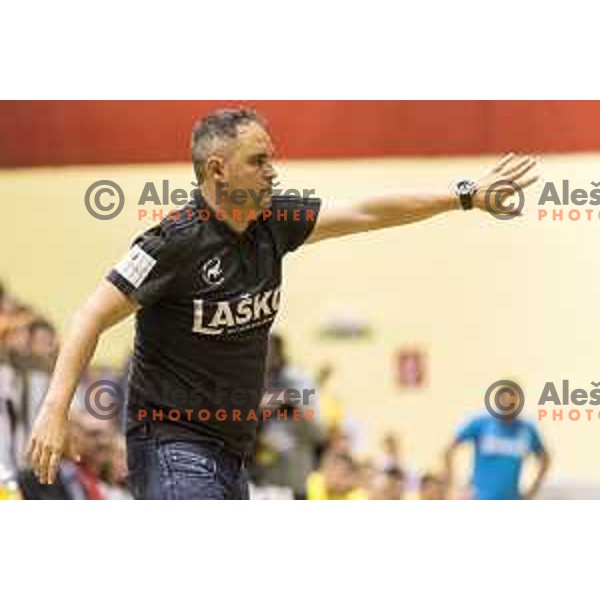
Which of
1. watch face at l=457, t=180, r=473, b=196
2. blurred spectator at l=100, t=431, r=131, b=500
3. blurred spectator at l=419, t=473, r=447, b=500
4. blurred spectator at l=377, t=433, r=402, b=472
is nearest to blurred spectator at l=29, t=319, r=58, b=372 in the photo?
blurred spectator at l=100, t=431, r=131, b=500

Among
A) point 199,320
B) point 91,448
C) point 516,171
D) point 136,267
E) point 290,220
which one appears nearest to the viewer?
point 136,267

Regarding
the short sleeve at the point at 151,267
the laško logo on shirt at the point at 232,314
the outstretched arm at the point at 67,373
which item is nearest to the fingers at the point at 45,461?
the outstretched arm at the point at 67,373

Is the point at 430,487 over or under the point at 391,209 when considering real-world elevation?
under

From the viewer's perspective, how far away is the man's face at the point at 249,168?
15.3 ft

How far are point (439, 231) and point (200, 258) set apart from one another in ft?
6.24

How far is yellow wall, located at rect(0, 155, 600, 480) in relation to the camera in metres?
6.18

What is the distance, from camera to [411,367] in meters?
6.30

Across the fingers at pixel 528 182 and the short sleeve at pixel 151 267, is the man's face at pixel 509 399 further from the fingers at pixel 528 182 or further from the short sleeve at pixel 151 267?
the short sleeve at pixel 151 267

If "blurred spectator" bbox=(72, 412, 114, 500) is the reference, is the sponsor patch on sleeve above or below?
above
